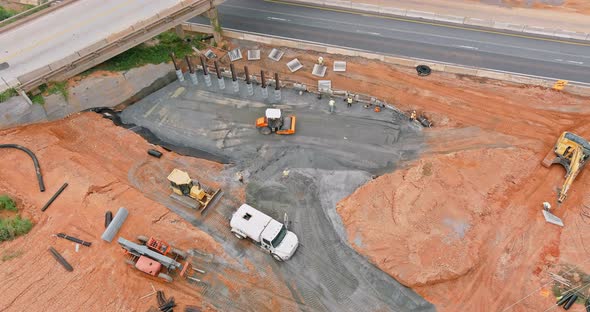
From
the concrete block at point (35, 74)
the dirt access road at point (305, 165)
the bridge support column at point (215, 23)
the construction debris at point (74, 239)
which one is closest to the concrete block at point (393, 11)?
the dirt access road at point (305, 165)

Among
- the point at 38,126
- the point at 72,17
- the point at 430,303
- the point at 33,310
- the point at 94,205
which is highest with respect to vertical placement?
the point at 72,17

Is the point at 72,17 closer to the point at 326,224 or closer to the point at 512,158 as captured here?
the point at 326,224

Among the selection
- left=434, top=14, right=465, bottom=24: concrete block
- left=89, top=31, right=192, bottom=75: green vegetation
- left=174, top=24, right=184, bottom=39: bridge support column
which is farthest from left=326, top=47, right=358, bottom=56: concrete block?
left=174, top=24, right=184, bottom=39: bridge support column

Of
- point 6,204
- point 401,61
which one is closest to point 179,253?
point 6,204

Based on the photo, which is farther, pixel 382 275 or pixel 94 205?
pixel 94 205

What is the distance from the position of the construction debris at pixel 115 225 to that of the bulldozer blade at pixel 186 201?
342 centimetres

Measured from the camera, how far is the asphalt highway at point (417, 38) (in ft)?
127

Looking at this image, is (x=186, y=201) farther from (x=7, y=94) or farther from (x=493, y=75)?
(x=493, y=75)

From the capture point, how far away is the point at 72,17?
115 feet

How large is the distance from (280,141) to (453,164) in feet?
46.1

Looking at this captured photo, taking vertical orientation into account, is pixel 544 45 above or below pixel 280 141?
above

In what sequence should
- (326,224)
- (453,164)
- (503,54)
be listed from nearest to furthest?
(326,224) < (453,164) < (503,54)

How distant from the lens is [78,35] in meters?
33.8

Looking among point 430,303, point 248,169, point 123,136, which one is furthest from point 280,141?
point 430,303
